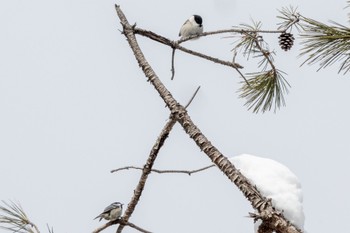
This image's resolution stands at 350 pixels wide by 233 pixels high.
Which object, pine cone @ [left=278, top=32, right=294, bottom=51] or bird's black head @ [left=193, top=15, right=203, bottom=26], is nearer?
pine cone @ [left=278, top=32, right=294, bottom=51]

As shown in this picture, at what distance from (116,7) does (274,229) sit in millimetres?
1829

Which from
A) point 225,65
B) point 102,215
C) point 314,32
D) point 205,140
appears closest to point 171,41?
point 225,65

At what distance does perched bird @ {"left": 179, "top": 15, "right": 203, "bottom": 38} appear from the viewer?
173 inches

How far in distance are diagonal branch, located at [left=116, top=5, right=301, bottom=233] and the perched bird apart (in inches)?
35.0

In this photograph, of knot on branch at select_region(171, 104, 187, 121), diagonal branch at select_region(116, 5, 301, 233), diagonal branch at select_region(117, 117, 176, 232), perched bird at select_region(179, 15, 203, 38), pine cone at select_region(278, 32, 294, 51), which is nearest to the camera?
diagonal branch at select_region(116, 5, 301, 233)

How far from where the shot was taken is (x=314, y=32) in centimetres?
251

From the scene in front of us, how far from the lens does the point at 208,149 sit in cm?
274

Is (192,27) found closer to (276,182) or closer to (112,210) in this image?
(112,210)

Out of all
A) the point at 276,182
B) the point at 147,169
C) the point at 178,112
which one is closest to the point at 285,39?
the point at 178,112

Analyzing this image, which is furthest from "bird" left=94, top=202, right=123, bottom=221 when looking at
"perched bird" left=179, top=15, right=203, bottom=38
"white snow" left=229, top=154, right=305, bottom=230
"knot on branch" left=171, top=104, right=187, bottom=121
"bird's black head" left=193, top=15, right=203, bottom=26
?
"white snow" left=229, top=154, right=305, bottom=230

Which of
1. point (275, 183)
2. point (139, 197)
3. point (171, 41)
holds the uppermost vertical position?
point (171, 41)

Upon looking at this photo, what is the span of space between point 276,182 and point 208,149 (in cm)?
35

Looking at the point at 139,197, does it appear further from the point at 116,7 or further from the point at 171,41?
the point at 116,7

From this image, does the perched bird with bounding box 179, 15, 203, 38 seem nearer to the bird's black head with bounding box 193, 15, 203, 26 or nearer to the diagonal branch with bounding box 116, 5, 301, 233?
the bird's black head with bounding box 193, 15, 203, 26
